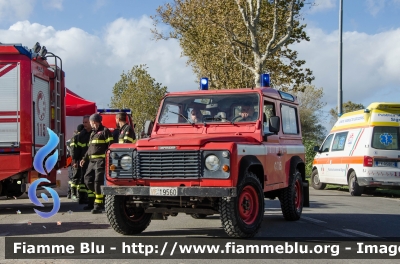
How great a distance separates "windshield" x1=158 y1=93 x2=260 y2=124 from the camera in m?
10.4

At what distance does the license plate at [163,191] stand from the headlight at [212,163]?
21.0 inches

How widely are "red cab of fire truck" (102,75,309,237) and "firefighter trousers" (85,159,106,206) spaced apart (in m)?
1.68

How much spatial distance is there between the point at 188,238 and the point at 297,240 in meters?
1.50

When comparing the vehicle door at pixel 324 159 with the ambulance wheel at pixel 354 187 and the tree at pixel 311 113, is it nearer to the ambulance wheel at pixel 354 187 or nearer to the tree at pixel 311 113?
the ambulance wheel at pixel 354 187

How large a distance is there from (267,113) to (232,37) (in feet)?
53.0

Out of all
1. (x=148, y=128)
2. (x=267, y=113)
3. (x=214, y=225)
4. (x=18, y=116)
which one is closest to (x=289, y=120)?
(x=267, y=113)

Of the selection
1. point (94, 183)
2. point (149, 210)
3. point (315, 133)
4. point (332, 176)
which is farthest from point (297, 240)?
point (315, 133)

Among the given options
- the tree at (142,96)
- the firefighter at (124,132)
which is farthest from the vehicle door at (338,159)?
the tree at (142,96)

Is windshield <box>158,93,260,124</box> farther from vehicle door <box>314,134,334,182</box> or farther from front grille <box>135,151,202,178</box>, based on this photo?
vehicle door <box>314,134,334,182</box>

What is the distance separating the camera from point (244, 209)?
912cm

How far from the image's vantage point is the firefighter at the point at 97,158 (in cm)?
1203

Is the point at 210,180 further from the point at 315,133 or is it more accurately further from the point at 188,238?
the point at 315,133

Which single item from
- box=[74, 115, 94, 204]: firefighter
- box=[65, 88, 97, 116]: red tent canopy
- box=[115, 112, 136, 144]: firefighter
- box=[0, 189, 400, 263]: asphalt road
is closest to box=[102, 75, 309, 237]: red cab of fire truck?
box=[0, 189, 400, 263]: asphalt road

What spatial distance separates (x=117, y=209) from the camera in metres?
9.40
